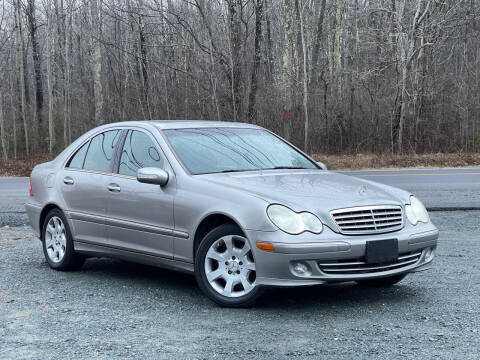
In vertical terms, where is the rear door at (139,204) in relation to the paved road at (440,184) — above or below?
above

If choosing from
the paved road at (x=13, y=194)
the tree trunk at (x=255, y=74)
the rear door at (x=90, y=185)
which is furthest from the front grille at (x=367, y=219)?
the tree trunk at (x=255, y=74)

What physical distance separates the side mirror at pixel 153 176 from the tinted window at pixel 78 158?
1.48 m

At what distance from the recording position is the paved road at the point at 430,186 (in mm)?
12695

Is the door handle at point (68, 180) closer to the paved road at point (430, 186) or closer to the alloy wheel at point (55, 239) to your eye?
the alloy wheel at point (55, 239)

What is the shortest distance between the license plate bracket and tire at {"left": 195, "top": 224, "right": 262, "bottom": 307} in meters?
0.89

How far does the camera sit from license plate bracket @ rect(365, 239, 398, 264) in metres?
5.44

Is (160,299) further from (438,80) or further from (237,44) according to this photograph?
(438,80)

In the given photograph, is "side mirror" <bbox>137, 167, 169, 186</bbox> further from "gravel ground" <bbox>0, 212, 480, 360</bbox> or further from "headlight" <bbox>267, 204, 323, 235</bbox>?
"headlight" <bbox>267, 204, 323, 235</bbox>

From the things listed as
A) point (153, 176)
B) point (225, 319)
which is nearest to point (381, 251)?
point (225, 319)

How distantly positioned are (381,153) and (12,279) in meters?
19.5

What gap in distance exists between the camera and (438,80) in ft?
88.8

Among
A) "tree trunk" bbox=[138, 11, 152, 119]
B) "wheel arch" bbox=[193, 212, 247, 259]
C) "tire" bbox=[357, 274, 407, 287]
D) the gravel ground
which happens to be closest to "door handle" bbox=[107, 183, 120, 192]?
the gravel ground

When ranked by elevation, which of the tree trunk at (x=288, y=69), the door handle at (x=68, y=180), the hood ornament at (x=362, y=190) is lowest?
the hood ornament at (x=362, y=190)

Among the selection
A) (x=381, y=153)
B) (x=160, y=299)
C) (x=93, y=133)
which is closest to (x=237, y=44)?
(x=381, y=153)
